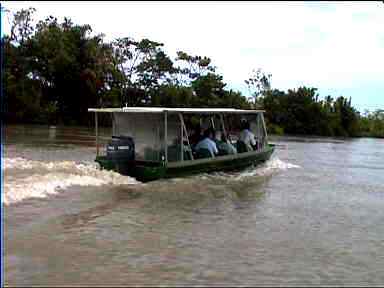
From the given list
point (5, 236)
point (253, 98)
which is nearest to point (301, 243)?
point (5, 236)

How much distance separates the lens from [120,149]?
40.2ft

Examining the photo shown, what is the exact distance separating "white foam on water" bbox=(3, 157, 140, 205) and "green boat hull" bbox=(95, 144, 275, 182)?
0.56 ft

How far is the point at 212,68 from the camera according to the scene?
161ft

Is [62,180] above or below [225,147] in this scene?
below

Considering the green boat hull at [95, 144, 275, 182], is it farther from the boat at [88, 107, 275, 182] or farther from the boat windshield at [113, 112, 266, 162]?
the boat windshield at [113, 112, 266, 162]

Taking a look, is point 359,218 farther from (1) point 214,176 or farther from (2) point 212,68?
(2) point 212,68

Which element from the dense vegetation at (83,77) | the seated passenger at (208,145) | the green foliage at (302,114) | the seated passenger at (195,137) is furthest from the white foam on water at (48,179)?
the green foliage at (302,114)

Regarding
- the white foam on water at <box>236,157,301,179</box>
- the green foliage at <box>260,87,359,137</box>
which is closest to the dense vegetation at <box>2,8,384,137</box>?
the green foliage at <box>260,87,359,137</box>

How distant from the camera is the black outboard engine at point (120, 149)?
12.2 metres

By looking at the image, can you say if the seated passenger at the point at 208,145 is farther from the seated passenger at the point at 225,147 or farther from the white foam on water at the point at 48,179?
the white foam on water at the point at 48,179

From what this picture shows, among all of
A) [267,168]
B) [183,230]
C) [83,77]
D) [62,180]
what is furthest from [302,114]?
[183,230]

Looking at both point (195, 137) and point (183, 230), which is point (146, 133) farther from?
point (183, 230)

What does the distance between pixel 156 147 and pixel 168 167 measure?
3.10 feet

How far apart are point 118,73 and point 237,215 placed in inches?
1348
